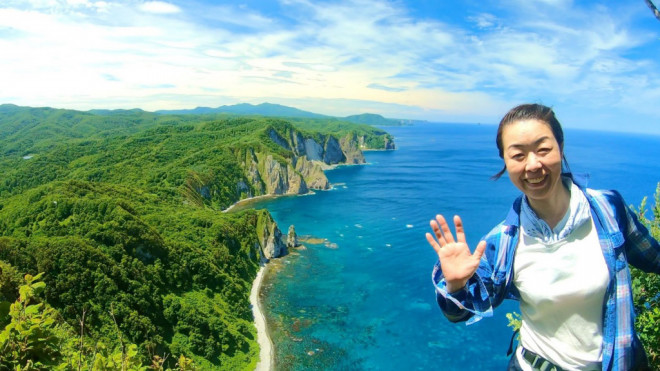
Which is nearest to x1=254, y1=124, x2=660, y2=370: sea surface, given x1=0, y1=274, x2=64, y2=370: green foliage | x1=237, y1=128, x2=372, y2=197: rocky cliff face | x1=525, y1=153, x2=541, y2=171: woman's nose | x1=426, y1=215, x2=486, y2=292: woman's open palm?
x1=525, y1=153, x2=541, y2=171: woman's nose

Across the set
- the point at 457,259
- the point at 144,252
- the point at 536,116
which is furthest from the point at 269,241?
the point at 536,116

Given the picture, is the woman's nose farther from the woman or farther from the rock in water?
the rock in water

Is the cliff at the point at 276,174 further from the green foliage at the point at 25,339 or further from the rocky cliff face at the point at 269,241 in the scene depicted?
the green foliage at the point at 25,339

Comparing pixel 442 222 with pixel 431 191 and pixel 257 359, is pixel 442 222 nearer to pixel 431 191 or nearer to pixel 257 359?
pixel 257 359

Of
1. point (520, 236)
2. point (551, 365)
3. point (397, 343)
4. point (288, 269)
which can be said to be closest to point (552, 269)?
point (520, 236)

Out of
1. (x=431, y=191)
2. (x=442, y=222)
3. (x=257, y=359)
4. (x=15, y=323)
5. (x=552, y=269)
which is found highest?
(x=442, y=222)

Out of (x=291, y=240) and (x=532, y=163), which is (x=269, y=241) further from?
(x=532, y=163)

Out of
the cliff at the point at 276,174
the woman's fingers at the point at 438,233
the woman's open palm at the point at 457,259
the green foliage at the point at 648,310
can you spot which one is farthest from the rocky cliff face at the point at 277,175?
the woman's open palm at the point at 457,259
